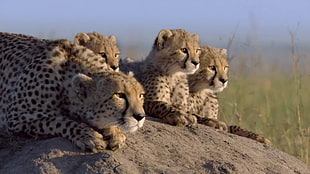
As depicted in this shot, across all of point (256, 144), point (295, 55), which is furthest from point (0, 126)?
point (295, 55)

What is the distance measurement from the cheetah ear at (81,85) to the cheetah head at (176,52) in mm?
1444

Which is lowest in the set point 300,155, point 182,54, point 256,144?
point 300,155

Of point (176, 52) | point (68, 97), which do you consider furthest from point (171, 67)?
point (68, 97)

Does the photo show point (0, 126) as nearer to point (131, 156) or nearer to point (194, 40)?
point (131, 156)

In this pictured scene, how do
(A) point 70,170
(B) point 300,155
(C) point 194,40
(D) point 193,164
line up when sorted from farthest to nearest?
(B) point 300,155 → (C) point 194,40 → (D) point 193,164 → (A) point 70,170

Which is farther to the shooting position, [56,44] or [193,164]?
[56,44]

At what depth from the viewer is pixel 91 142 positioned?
3342 millimetres

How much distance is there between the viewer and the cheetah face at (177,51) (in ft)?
16.0

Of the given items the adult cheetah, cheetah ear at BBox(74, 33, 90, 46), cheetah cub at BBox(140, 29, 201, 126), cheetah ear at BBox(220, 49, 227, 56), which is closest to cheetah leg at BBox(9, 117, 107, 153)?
the adult cheetah

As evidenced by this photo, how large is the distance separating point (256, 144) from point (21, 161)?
1.54 meters

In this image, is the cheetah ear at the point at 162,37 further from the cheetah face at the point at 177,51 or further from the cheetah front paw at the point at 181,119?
the cheetah front paw at the point at 181,119

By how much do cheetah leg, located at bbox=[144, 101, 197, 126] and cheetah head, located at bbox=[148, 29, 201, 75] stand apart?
0.46 metres

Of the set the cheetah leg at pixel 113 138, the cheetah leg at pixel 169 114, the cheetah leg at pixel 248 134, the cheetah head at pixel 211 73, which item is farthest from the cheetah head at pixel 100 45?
the cheetah leg at pixel 113 138

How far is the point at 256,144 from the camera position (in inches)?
167
